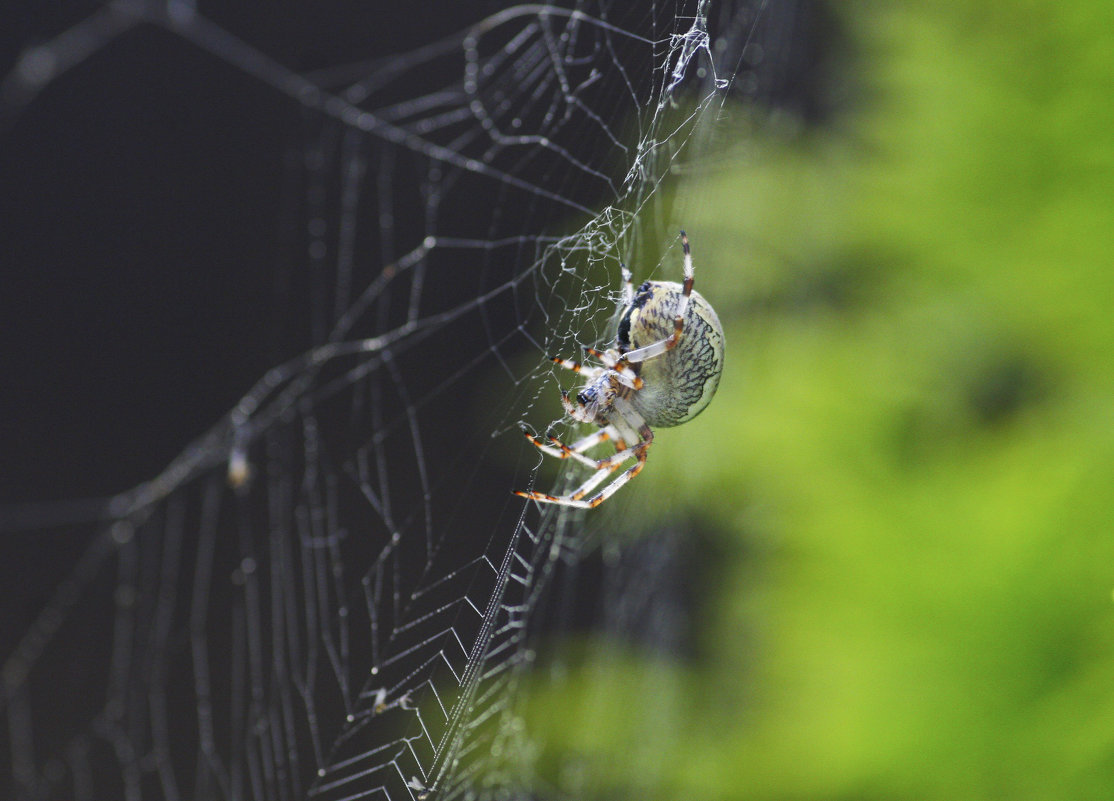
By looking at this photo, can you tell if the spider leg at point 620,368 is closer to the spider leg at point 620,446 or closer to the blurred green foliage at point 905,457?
the spider leg at point 620,446

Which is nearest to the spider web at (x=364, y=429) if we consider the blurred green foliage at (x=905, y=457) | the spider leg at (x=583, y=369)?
the spider leg at (x=583, y=369)

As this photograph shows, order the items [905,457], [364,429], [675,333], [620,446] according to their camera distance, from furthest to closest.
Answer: [905,457]
[364,429]
[620,446]
[675,333]

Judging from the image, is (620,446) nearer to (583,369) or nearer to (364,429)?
(583,369)

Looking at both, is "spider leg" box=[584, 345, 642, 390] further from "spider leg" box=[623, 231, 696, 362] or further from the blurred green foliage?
the blurred green foliage

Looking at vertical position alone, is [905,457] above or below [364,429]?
below

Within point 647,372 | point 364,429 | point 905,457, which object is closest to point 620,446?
point 647,372
